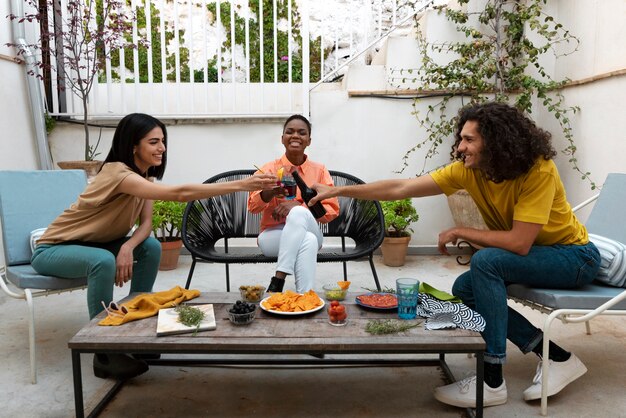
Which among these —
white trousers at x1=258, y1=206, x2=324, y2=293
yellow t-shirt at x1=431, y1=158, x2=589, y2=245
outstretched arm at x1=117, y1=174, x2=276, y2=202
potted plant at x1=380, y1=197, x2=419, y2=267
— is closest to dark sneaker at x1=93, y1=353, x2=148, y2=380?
outstretched arm at x1=117, y1=174, x2=276, y2=202

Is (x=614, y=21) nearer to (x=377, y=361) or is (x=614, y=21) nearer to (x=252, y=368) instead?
(x=377, y=361)

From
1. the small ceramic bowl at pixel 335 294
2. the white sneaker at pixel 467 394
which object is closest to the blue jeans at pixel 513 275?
the white sneaker at pixel 467 394

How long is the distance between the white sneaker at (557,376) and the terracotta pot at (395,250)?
233 cm

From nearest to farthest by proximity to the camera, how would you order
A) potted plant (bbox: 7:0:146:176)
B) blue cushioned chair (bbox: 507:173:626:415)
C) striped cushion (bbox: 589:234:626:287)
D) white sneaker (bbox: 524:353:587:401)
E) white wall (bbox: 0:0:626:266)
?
blue cushioned chair (bbox: 507:173:626:415) < white sneaker (bbox: 524:353:587:401) < striped cushion (bbox: 589:234:626:287) < potted plant (bbox: 7:0:146:176) < white wall (bbox: 0:0:626:266)

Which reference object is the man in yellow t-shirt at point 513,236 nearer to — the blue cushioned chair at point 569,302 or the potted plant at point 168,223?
the blue cushioned chair at point 569,302

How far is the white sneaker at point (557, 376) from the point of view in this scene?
2197mm

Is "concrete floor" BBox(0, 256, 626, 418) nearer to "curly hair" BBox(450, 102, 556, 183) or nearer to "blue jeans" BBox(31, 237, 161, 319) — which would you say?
"blue jeans" BBox(31, 237, 161, 319)

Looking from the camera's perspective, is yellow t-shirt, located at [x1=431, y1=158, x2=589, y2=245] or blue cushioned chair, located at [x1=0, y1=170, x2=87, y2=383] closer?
yellow t-shirt, located at [x1=431, y1=158, x2=589, y2=245]

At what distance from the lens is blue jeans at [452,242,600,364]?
2145 mm

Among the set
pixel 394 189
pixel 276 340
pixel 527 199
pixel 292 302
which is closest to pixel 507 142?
pixel 527 199

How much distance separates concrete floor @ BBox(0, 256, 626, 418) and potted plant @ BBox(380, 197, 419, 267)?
5.63 ft

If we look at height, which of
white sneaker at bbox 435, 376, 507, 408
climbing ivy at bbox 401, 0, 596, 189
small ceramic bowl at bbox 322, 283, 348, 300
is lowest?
white sneaker at bbox 435, 376, 507, 408

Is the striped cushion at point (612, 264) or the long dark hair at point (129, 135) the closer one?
the striped cushion at point (612, 264)

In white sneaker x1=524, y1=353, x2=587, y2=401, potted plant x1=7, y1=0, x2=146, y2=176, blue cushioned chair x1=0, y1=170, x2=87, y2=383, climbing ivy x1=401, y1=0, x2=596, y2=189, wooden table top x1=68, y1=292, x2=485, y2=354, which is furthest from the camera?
climbing ivy x1=401, y1=0, x2=596, y2=189
